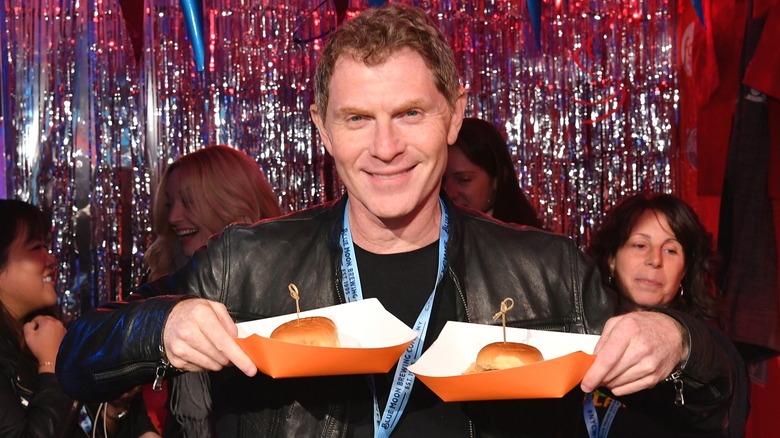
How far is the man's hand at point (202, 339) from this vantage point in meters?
1.76

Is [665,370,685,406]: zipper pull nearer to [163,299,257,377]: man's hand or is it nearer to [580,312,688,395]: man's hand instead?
[580,312,688,395]: man's hand

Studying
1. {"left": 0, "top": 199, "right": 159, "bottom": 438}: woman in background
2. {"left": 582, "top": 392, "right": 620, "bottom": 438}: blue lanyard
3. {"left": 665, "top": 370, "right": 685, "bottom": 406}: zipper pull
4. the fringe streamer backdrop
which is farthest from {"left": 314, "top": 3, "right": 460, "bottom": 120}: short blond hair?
the fringe streamer backdrop

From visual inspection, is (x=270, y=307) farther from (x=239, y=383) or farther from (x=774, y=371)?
(x=774, y=371)

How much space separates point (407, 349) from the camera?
2027 mm

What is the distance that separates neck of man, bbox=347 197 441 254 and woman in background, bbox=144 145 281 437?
5.03ft

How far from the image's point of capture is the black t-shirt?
2057 millimetres

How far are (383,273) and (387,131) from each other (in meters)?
0.33

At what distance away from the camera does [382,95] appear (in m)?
2.09

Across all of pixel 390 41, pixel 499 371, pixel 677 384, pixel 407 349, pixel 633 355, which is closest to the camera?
pixel 499 371

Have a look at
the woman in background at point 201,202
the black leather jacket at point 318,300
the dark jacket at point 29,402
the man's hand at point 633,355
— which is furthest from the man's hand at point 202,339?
the woman in background at point 201,202

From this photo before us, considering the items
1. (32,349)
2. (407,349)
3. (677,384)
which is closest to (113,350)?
(407,349)

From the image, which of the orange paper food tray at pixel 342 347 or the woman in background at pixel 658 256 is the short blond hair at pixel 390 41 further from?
the woman in background at pixel 658 256

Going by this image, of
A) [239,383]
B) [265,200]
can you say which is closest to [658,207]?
[265,200]

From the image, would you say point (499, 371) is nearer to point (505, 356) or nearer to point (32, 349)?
point (505, 356)
